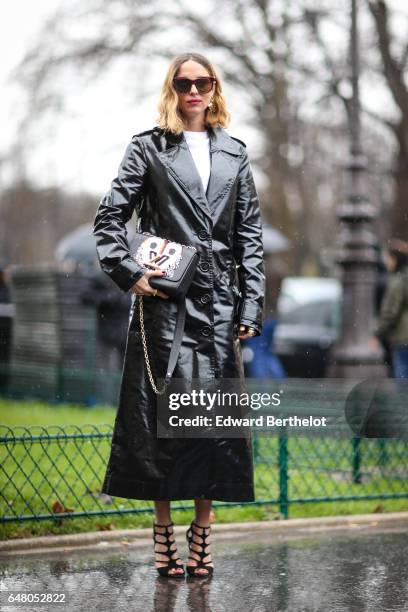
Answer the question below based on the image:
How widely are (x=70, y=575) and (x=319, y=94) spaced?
1439cm

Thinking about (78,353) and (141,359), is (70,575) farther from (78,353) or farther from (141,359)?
(78,353)

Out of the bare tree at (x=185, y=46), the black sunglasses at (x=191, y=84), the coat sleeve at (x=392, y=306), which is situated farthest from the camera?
the bare tree at (x=185, y=46)

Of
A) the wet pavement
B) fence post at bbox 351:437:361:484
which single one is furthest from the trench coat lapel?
fence post at bbox 351:437:361:484

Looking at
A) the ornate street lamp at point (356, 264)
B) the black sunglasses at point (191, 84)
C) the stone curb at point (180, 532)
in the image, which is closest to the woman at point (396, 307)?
the ornate street lamp at point (356, 264)

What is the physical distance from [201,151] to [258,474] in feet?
8.68

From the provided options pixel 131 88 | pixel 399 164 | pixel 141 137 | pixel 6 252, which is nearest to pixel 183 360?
pixel 141 137

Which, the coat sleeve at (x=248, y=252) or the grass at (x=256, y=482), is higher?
the coat sleeve at (x=248, y=252)

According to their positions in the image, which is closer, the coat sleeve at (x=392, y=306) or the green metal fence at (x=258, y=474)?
the green metal fence at (x=258, y=474)

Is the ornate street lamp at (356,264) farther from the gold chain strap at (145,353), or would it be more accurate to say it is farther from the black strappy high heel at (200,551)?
the gold chain strap at (145,353)

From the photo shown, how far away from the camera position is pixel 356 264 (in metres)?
10.8

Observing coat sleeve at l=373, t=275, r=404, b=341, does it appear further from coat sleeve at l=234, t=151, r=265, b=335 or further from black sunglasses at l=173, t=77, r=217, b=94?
black sunglasses at l=173, t=77, r=217, b=94

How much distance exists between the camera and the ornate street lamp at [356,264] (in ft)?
35.3

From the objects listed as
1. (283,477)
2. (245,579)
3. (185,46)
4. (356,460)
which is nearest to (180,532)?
(283,477)

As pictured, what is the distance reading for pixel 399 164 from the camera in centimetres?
2006
